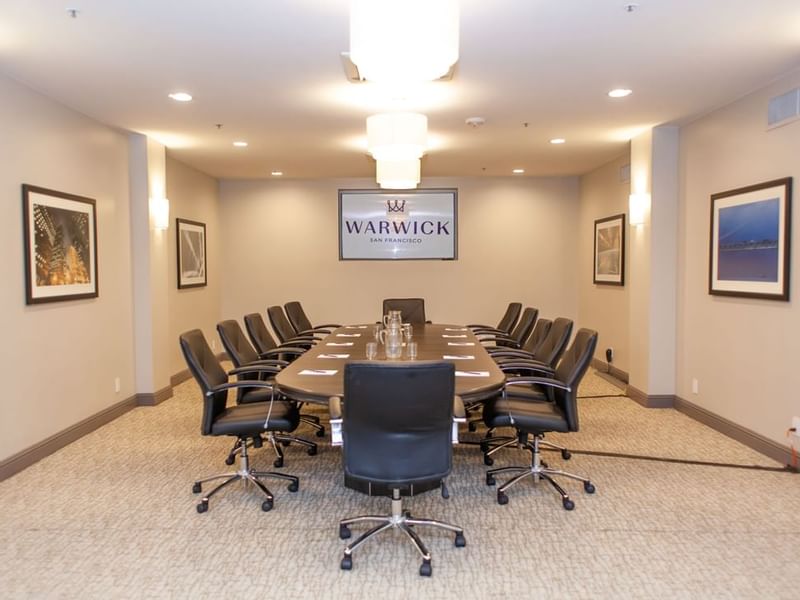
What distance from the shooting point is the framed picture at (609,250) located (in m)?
7.26

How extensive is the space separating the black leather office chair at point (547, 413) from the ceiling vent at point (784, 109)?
2103mm

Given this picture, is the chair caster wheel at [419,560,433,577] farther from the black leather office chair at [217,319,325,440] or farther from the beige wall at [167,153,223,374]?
the beige wall at [167,153,223,374]

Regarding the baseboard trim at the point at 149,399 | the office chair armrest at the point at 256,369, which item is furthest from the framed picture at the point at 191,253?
the office chair armrest at the point at 256,369

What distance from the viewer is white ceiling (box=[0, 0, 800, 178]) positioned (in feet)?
10.5

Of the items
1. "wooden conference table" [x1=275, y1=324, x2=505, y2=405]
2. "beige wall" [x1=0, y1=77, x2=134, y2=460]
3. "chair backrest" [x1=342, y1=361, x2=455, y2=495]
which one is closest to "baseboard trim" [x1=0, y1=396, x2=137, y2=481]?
"beige wall" [x1=0, y1=77, x2=134, y2=460]

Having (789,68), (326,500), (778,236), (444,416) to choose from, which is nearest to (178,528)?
(326,500)

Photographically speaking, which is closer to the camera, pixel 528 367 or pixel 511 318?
pixel 528 367

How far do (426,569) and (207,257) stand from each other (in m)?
6.72

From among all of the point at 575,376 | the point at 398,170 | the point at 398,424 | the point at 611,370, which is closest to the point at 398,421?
the point at 398,424

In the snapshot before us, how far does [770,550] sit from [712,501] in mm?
615

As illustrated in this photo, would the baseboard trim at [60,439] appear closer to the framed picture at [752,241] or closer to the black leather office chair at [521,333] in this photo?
the black leather office chair at [521,333]

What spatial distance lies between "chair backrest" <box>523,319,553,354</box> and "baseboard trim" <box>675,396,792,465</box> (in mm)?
1601

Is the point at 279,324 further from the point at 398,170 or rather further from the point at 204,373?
the point at 204,373

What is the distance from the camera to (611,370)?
7695 mm
